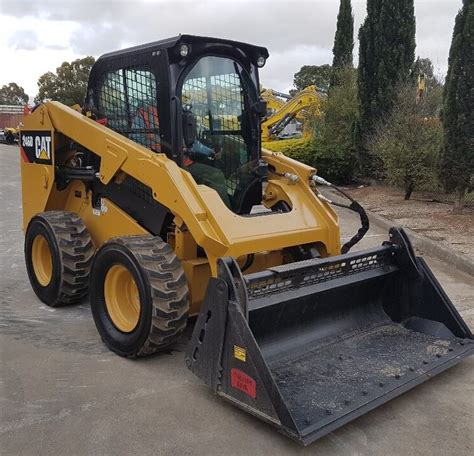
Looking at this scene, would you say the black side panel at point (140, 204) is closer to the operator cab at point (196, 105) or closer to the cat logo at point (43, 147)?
the operator cab at point (196, 105)

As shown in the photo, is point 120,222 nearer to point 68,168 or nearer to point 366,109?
point 68,168

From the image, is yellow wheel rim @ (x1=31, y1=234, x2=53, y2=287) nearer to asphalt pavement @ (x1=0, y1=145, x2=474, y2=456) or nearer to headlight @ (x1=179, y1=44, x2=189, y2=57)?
asphalt pavement @ (x1=0, y1=145, x2=474, y2=456)

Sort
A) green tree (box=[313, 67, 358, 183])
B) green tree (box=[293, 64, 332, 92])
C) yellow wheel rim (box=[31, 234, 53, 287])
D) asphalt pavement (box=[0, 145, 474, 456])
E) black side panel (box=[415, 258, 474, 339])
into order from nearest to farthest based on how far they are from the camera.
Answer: asphalt pavement (box=[0, 145, 474, 456]) < black side panel (box=[415, 258, 474, 339]) < yellow wheel rim (box=[31, 234, 53, 287]) < green tree (box=[313, 67, 358, 183]) < green tree (box=[293, 64, 332, 92])

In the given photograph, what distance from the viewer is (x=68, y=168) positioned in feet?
17.5

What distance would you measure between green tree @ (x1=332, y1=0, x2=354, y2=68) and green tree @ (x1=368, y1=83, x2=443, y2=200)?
7.39 metres

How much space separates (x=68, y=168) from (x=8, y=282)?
1.64 meters

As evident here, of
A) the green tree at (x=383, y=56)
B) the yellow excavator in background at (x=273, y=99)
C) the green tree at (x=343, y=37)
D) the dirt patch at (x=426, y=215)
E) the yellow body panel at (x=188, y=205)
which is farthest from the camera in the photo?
the yellow excavator in background at (x=273, y=99)

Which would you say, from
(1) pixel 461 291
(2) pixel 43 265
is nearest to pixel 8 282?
(2) pixel 43 265

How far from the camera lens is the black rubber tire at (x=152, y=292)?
3.68 meters

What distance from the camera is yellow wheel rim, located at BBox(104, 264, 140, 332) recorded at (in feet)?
13.5

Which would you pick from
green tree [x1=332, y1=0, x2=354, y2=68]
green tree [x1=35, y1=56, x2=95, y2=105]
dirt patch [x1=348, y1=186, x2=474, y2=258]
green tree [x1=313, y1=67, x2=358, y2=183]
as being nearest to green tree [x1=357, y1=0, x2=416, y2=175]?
green tree [x1=313, y1=67, x2=358, y2=183]

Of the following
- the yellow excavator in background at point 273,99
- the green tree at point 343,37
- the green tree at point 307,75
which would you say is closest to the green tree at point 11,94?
the green tree at point 307,75

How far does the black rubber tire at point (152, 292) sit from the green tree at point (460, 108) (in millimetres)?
6861

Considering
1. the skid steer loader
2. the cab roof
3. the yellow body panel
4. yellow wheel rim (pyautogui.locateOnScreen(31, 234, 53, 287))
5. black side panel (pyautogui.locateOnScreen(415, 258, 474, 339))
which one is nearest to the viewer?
the skid steer loader
